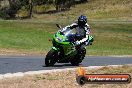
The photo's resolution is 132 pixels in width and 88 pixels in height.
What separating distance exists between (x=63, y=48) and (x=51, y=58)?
1.80ft

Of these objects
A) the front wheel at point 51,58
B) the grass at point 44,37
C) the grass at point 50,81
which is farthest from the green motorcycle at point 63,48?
the grass at point 44,37

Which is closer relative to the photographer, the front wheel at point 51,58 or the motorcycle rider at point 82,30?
the front wheel at point 51,58

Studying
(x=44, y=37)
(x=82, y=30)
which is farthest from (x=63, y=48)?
(x=44, y=37)

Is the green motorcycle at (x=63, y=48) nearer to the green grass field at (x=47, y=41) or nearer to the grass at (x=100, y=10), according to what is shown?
the green grass field at (x=47, y=41)

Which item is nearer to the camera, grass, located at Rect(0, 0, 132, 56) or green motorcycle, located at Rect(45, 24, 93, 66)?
green motorcycle, located at Rect(45, 24, 93, 66)

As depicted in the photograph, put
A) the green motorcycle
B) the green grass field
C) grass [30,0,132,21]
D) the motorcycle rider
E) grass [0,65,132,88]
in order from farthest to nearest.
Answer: grass [30,0,132,21] < the green grass field < the motorcycle rider < the green motorcycle < grass [0,65,132,88]

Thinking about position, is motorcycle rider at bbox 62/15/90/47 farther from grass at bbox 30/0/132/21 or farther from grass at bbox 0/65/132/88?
grass at bbox 30/0/132/21

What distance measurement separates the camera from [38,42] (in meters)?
32.3

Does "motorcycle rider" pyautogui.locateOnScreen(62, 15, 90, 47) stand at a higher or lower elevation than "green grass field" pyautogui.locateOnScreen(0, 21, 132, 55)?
higher

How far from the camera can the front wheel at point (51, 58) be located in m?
15.2

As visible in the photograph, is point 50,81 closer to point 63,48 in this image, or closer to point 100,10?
point 63,48

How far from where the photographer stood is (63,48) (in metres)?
15.3

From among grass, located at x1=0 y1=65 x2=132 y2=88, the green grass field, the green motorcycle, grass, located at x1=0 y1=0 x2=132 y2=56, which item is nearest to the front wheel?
Result: the green motorcycle

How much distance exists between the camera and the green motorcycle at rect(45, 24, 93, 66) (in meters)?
15.2
